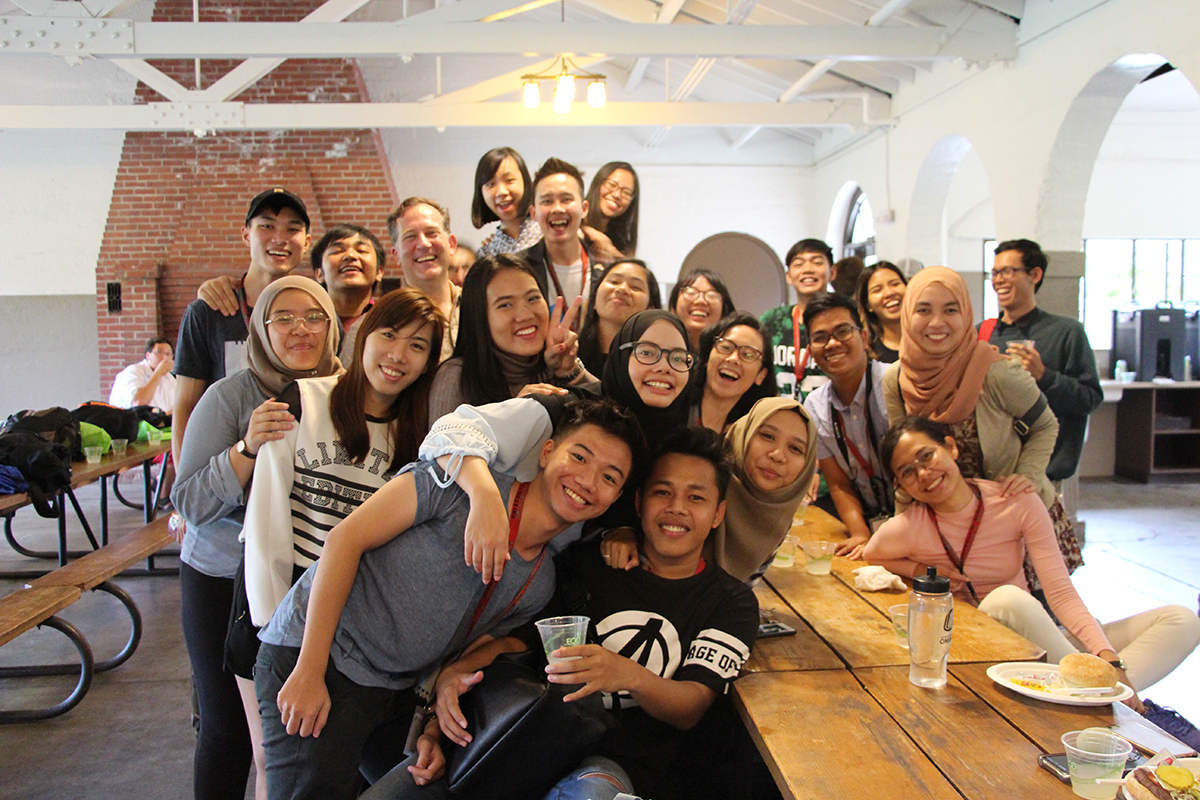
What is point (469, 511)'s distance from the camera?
1732 millimetres

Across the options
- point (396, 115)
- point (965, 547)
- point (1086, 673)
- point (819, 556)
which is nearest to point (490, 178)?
point (819, 556)

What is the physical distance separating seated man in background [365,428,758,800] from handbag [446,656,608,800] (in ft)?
0.11

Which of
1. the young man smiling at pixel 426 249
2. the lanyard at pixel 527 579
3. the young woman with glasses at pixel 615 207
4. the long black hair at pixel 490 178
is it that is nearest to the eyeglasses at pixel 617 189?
the young woman with glasses at pixel 615 207

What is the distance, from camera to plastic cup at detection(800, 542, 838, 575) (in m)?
2.56

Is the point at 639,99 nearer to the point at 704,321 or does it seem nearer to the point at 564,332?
the point at 704,321

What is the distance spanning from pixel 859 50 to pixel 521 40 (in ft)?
8.15

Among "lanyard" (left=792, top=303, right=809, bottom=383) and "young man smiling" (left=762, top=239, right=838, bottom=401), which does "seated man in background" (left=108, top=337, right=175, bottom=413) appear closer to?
"young man smiling" (left=762, top=239, right=838, bottom=401)

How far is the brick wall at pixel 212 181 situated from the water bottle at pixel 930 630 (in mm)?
8602

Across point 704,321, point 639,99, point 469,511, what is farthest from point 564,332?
point 639,99

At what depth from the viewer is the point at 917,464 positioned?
8.18 feet

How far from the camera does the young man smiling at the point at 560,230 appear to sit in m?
2.93

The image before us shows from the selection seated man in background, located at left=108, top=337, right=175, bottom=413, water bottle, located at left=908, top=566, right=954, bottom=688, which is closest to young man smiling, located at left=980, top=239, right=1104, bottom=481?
water bottle, located at left=908, top=566, right=954, bottom=688

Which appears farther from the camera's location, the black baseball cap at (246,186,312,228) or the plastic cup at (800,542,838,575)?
the black baseball cap at (246,186,312,228)

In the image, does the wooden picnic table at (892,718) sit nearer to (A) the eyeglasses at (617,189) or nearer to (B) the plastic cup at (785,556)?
(B) the plastic cup at (785,556)
